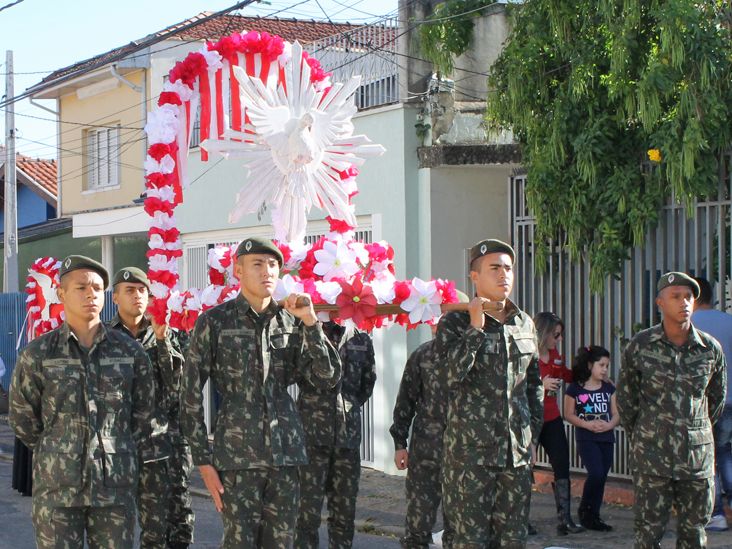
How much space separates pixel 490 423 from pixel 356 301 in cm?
103

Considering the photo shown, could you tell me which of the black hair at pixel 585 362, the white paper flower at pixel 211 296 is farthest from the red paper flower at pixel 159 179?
the black hair at pixel 585 362

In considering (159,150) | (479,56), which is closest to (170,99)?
(159,150)

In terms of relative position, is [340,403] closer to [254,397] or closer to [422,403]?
[422,403]

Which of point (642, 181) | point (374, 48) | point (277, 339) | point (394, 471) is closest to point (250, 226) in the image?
point (374, 48)

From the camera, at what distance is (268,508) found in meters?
5.95

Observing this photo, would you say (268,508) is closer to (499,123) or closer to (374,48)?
(499,123)

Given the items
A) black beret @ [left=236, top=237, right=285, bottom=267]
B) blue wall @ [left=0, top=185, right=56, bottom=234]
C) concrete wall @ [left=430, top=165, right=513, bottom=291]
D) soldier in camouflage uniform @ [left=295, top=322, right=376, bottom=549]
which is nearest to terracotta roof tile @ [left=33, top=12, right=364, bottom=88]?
blue wall @ [left=0, top=185, right=56, bottom=234]

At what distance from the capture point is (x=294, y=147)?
7.15 metres

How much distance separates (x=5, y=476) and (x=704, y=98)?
9.05 metres

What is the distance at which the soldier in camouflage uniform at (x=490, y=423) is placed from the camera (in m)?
6.19

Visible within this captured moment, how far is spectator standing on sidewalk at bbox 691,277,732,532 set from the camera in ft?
28.4

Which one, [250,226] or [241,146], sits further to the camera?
[250,226]

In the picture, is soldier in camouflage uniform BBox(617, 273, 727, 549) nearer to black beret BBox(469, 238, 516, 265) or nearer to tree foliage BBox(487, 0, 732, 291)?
black beret BBox(469, 238, 516, 265)

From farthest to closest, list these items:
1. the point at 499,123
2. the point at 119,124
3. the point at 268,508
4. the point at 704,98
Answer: the point at 119,124
the point at 499,123
the point at 704,98
the point at 268,508
